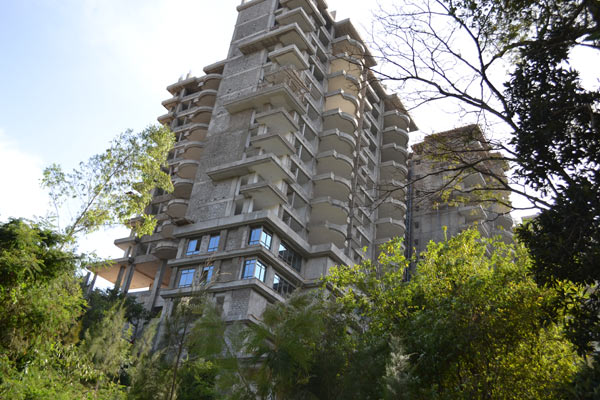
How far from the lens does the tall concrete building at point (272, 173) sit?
135 ft

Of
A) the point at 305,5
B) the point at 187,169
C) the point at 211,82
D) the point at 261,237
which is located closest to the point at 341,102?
the point at 305,5

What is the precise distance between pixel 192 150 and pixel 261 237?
19.4 m

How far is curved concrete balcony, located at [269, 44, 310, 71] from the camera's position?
163 ft

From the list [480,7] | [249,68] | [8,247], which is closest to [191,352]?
[8,247]

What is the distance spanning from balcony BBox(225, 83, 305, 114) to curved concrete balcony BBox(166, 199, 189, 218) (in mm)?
10171

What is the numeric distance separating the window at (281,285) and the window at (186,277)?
22.1 feet

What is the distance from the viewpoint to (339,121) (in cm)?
5306

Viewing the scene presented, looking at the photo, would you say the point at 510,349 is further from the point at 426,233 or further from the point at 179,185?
the point at 426,233

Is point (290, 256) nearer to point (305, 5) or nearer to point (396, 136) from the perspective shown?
point (396, 136)

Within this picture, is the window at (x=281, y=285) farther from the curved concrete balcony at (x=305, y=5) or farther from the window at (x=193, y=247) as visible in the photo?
the curved concrete balcony at (x=305, y=5)

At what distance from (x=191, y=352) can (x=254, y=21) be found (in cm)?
4739

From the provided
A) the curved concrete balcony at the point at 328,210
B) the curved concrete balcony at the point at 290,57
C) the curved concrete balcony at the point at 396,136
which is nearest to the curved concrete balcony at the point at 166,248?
the curved concrete balcony at the point at 328,210

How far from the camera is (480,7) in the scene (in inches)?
446

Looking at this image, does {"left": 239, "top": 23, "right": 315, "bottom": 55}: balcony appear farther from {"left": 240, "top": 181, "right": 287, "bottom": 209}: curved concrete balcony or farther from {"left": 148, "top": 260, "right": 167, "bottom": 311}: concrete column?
{"left": 148, "top": 260, "right": 167, "bottom": 311}: concrete column
